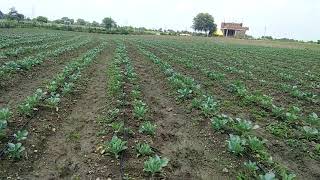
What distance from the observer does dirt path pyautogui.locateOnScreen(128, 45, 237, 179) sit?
637 centimetres

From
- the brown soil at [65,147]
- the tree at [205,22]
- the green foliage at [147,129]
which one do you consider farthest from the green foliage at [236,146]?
the tree at [205,22]

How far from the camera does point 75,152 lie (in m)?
6.94

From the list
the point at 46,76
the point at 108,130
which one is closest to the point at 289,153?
the point at 108,130

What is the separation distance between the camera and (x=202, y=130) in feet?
27.8

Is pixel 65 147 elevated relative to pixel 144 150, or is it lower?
lower

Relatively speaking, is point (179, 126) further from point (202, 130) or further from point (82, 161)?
point (82, 161)

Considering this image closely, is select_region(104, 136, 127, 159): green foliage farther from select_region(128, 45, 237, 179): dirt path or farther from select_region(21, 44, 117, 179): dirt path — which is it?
select_region(128, 45, 237, 179): dirt path

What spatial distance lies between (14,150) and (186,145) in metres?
3.49

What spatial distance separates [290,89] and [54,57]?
13544 mm

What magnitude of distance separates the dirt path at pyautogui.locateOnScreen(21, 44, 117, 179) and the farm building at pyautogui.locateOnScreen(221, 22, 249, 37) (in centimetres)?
11544

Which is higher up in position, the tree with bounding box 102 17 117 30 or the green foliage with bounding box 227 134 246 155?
the tree with bounding box 102 17 117 30

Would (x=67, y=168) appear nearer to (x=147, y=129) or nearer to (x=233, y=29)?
(x=147, y=129)

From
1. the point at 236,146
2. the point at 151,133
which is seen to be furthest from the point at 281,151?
the point at 151,133

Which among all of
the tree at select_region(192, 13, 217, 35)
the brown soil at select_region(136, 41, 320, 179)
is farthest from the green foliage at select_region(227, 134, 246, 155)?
the tree at select_region(192, 13, 217, 35)
